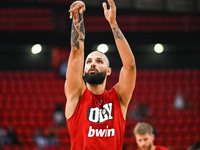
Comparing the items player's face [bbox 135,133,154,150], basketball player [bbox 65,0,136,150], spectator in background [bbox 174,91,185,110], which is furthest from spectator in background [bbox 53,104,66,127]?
basketball player [bbox 65,0,136,150]

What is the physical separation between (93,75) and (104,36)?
36.0 feet

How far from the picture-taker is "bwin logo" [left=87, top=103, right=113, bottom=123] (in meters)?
A: 3.01

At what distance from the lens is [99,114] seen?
3.04 m

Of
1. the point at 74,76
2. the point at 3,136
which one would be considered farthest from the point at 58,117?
the point at 74,76

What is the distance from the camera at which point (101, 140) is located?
2.96 m

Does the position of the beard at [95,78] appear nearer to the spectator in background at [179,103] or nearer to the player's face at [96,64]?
the player's face at [96,64]

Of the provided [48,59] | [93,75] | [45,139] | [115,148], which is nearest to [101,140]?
[115,148]

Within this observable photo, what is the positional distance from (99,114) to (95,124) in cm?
10

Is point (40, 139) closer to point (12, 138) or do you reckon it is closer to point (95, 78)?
point (12, 138)

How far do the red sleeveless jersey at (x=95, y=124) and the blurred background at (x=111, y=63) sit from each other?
300 inches

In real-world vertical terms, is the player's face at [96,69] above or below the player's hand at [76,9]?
below

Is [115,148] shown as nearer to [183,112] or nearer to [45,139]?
[45,139]

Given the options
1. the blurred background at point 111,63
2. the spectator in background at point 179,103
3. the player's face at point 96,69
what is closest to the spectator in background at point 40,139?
the blurred background at point 111,63

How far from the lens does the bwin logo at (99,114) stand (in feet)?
9.87
